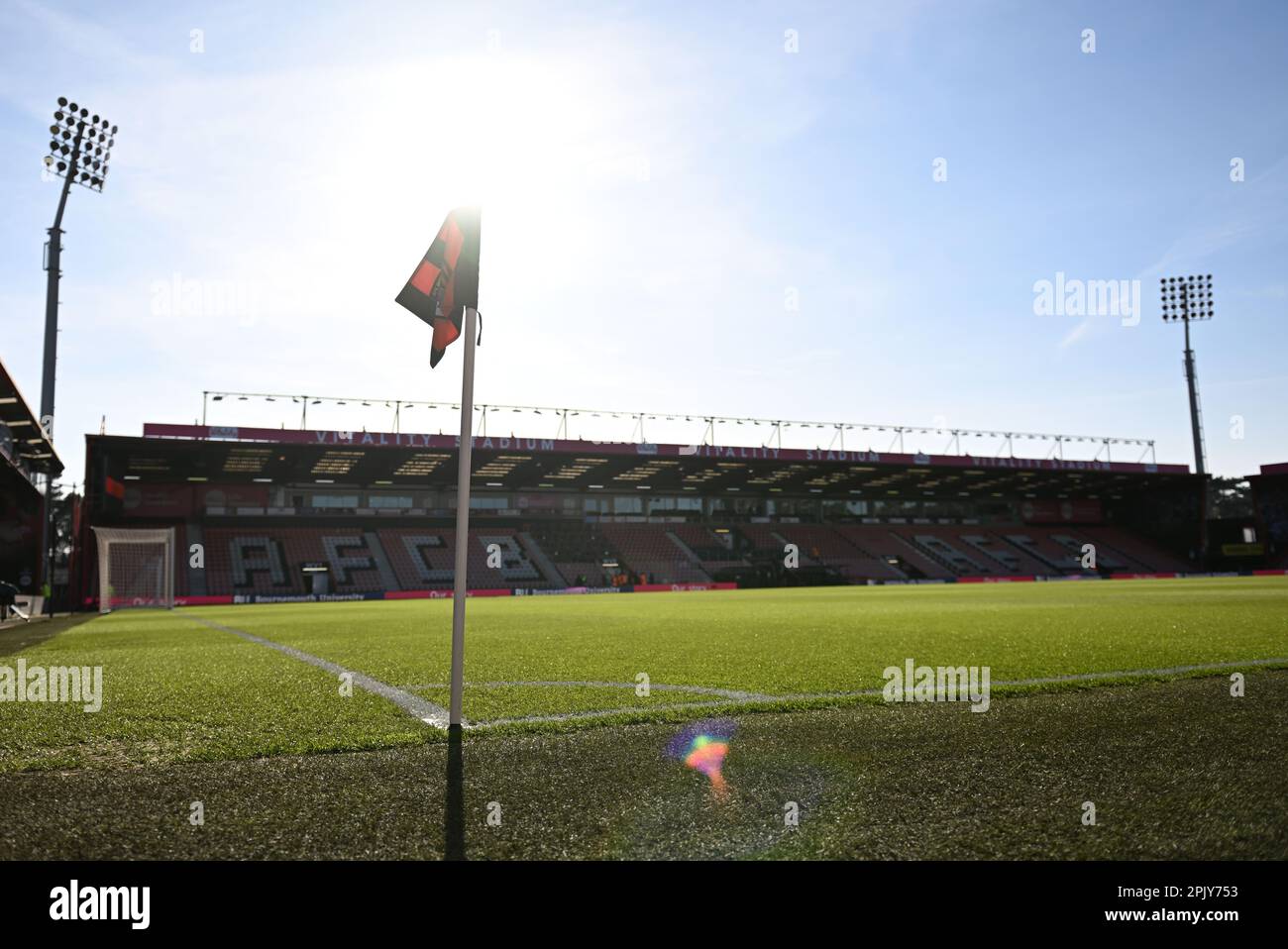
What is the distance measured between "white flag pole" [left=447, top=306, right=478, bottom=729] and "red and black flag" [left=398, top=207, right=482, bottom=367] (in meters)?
0.17

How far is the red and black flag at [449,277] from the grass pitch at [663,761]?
3337mm

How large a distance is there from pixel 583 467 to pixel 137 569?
26148 mm

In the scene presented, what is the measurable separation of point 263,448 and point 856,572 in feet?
132

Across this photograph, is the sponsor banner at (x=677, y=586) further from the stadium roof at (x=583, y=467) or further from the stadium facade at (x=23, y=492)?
the stadium facade at (x=23, y=492)

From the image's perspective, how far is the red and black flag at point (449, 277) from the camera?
6773 mm

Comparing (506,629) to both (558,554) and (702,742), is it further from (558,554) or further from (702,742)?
(558,554)

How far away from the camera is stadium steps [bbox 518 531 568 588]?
5309 cm

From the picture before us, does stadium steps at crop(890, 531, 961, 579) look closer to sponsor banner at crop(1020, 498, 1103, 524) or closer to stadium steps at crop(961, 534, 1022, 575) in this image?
stadium steps at crop(961, 534, 1022, 575)

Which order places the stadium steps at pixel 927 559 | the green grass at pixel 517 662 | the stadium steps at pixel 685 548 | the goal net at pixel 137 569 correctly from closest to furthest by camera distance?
the green grass at pixel 517 662 < the goal net at pixel 137 569 < the stadium steps at pixel 685 548 < the stadium steps at pixel 927 559

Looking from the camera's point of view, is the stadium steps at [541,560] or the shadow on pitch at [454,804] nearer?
the shadow on pitch at [454,804]

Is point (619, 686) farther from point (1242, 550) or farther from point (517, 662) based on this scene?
point (1242, 550)

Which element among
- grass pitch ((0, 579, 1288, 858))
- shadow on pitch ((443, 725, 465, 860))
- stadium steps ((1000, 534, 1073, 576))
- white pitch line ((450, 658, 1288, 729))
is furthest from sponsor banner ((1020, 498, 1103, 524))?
shadow on pitch ((443, 725, 465, 860))

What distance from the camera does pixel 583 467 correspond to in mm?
54406

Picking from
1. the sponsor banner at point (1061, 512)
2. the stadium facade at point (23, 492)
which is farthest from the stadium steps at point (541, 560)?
the sponsor banner at point (1061, 512)
